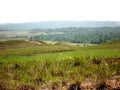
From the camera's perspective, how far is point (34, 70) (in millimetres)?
25438

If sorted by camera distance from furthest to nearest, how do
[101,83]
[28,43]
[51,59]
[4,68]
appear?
[28,43] < [51,59] < [4,68] < [101,83]

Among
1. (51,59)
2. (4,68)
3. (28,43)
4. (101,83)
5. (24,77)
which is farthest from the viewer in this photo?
(28,43)

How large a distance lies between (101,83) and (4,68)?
9.54 m

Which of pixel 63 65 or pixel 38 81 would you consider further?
pixel 63 65

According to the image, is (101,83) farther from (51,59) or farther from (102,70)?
(51,59)

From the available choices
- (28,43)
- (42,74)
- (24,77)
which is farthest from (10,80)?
(28,43)

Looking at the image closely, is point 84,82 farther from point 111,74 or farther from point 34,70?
point 34,70

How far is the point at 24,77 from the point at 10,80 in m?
1.32

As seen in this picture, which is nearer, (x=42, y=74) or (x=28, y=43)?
(x=42, y=74)

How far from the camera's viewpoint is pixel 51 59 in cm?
2783

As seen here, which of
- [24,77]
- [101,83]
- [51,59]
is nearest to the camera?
[101,83]

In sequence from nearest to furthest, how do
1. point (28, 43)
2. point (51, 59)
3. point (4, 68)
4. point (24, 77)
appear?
point (24, 77) < point (4, 68) < point (51, 59) < point (28, 43)

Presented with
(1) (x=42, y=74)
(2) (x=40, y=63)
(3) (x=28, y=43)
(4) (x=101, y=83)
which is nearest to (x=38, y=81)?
(1) (x=42, y=74)

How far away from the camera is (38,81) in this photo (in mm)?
23828
